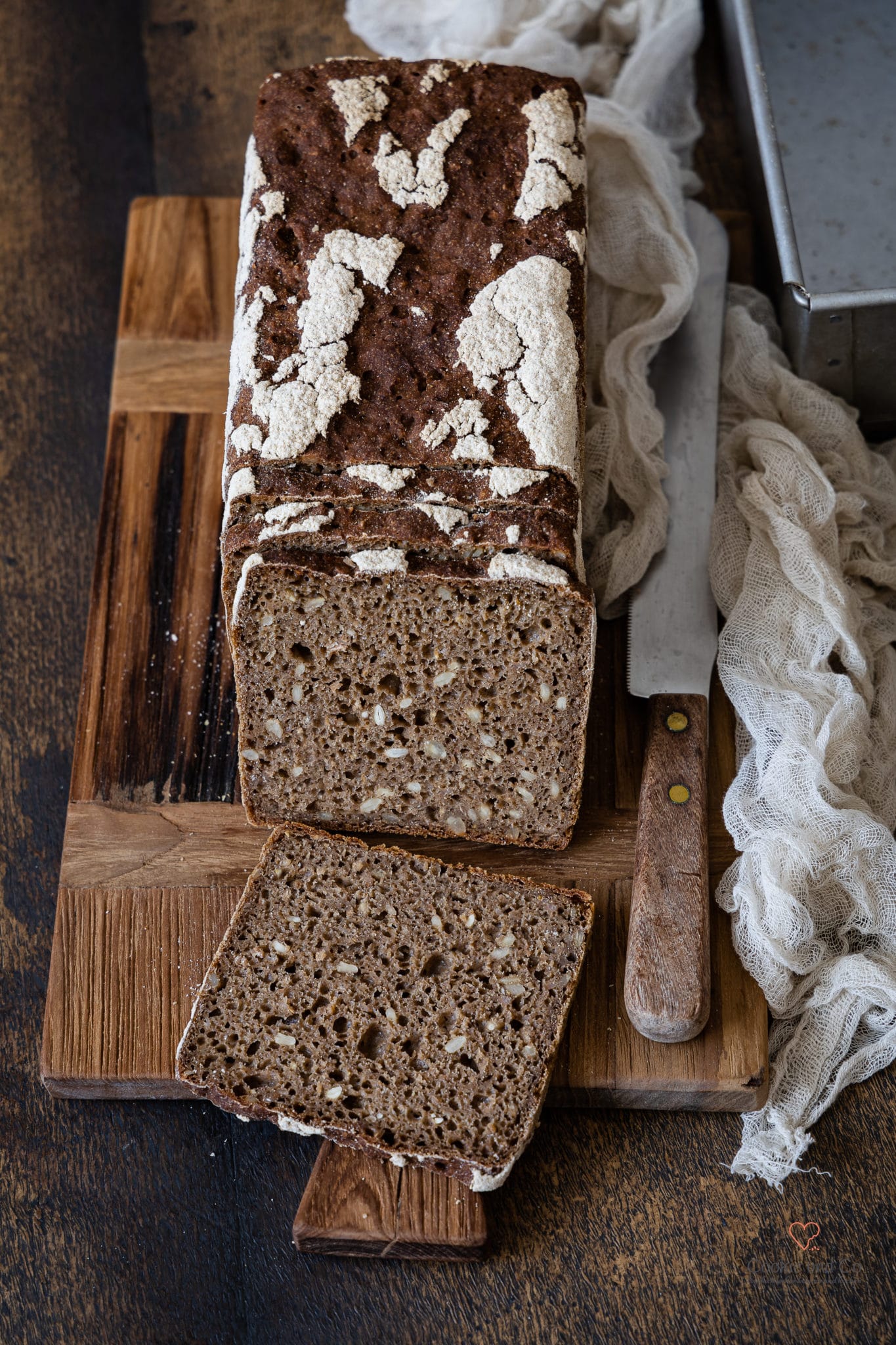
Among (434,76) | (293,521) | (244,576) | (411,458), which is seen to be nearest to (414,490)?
(411,458)

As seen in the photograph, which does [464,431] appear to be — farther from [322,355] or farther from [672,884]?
[672,884]

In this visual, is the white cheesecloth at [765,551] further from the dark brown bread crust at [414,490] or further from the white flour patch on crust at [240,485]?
Answer: the white flour patch on crust at [240,485]

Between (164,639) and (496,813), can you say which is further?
(164,639)

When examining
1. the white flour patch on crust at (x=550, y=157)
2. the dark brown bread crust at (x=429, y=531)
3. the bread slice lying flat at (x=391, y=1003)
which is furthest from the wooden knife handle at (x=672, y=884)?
the white flour patch on crust at (x=550, y=157)

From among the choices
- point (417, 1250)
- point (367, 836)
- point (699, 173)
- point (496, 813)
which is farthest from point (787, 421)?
point (417, 1250)

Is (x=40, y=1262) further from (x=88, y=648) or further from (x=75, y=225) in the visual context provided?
(x=75, y=225)

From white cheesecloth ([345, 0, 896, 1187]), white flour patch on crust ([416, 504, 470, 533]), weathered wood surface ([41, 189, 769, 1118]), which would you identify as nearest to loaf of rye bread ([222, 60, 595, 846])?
white flour patch on crust ([416, 504, 470, 533])

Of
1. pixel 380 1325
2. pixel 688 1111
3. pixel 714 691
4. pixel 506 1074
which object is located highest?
pixel 714 691
